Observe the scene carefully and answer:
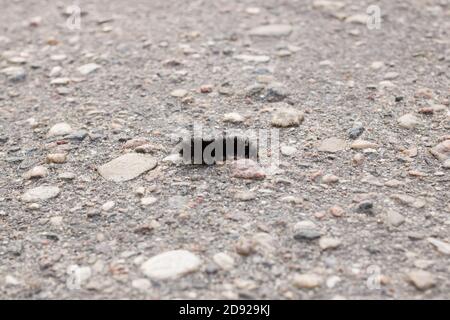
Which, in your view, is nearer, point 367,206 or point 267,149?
point 367,206

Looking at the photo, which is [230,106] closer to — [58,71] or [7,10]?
[58,71]

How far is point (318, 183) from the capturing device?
3.45 meters

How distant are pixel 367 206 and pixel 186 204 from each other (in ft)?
3.26

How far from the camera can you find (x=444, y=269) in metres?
2.79

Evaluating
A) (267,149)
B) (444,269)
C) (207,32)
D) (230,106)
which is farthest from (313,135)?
(207,32)

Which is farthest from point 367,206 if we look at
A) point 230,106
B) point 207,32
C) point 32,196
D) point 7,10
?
point 7,10

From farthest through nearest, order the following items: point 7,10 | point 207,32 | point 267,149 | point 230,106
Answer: point 7,10 → point 207,32 → point 230,106 → point 267,149

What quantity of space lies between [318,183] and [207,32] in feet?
9.23

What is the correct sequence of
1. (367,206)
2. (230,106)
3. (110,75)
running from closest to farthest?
(367,206) → (230,106) → (110,75)
